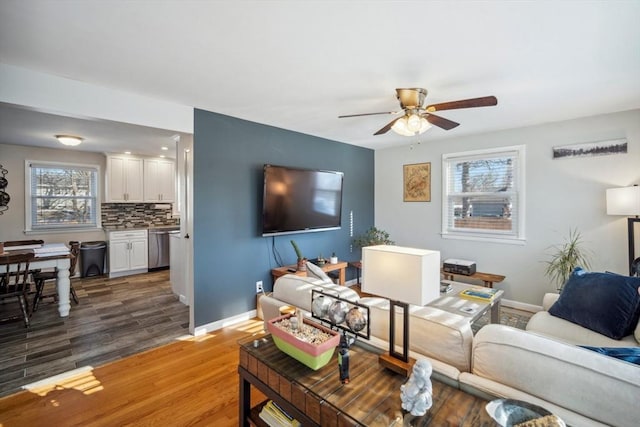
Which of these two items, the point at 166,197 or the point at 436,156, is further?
the point at 166,197

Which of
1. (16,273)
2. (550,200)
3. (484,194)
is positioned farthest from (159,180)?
(550,200)

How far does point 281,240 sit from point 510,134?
3453 millimetres

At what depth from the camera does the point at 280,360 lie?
1371 millimetres

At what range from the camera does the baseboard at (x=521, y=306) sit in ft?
12.3

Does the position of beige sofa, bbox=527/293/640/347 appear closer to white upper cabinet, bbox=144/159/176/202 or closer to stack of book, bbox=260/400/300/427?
stack of book, bbox=260/400/300/427

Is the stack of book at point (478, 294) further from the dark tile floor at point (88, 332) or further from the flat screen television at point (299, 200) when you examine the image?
the dark tile floor at point (88, 332)

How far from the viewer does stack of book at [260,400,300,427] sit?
1.35 m

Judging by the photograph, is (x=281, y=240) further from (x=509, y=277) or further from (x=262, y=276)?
(x=509, y=277)

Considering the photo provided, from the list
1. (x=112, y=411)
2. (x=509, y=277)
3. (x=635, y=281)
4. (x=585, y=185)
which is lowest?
(x=112, y=411)

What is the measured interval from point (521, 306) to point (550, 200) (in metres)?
1.43

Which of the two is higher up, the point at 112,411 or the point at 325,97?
the point at 325,97

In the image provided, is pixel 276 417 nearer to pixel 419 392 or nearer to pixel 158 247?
pixel 419 392

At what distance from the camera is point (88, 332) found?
311 cm

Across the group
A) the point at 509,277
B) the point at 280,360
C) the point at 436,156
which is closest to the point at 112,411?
the point at 280,360
